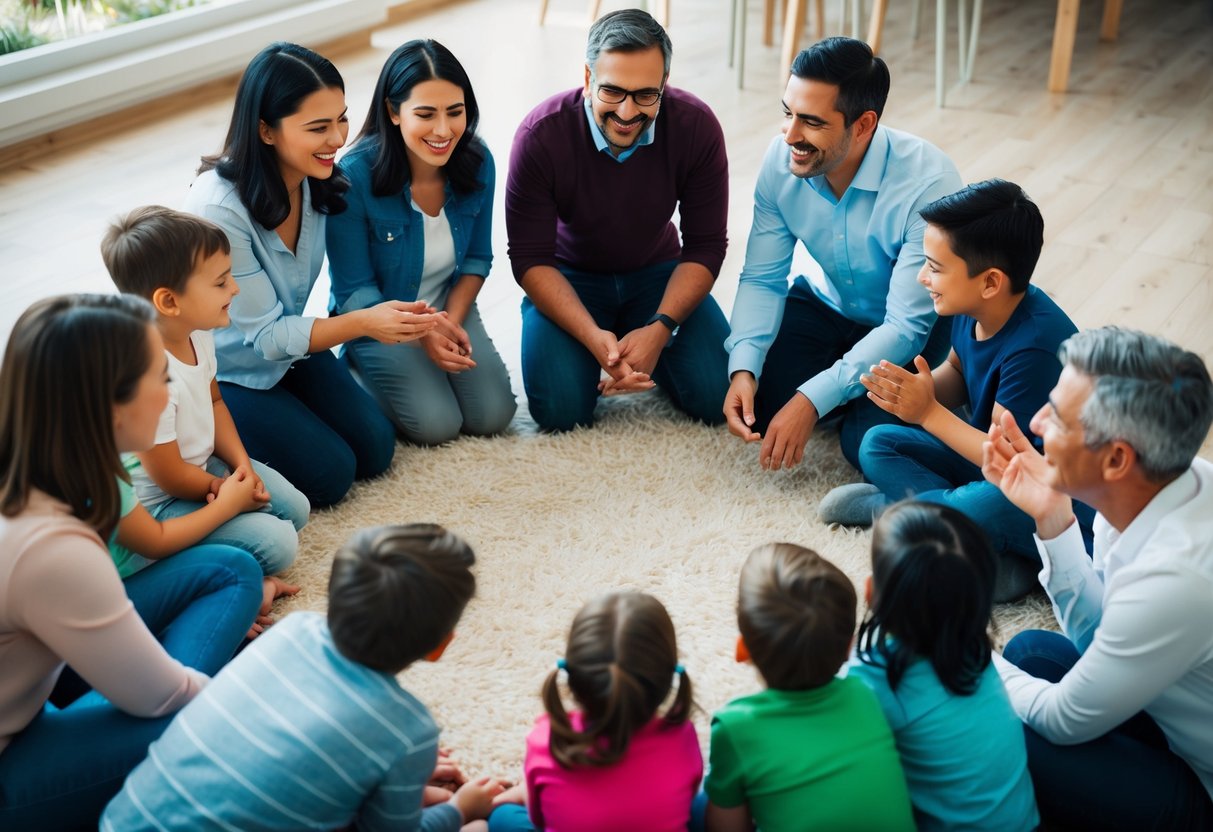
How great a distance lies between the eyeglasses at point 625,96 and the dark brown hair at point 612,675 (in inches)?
53.6

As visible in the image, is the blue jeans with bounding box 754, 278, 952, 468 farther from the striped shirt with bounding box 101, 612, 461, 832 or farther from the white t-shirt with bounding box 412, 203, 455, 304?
the striped shirt with bounding box 101, 612, 461, 832

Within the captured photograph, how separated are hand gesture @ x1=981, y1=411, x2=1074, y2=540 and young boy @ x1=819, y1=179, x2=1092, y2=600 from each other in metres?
0.22

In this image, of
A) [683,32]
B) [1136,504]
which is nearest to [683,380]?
[1136,504]

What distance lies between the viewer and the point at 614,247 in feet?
9.02

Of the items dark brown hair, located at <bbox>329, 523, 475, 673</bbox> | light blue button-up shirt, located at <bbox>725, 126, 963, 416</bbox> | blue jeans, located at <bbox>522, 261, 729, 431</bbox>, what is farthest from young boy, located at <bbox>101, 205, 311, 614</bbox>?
light blue button-up shirt, located at <bbox>725, 126, 963, 416</bbox>

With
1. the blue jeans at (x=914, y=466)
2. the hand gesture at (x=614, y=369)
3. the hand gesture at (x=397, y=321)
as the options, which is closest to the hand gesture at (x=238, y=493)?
the hand gesture at (x=397, y=321)

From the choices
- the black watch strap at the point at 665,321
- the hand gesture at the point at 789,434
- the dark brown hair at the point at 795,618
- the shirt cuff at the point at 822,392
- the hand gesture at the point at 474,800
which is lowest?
the hand gesture at the point at 474,800

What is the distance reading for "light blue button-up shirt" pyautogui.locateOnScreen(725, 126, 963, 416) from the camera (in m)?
2.41

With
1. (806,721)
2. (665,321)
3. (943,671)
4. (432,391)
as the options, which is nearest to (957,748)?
Result: (943,671)

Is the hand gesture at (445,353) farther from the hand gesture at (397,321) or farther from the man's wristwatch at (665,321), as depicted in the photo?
the man's wristwatch at (665,321)

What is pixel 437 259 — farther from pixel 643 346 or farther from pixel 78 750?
pixel 78 750

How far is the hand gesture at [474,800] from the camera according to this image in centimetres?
166

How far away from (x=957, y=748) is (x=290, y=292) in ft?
5.23

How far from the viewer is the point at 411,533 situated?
144cm
